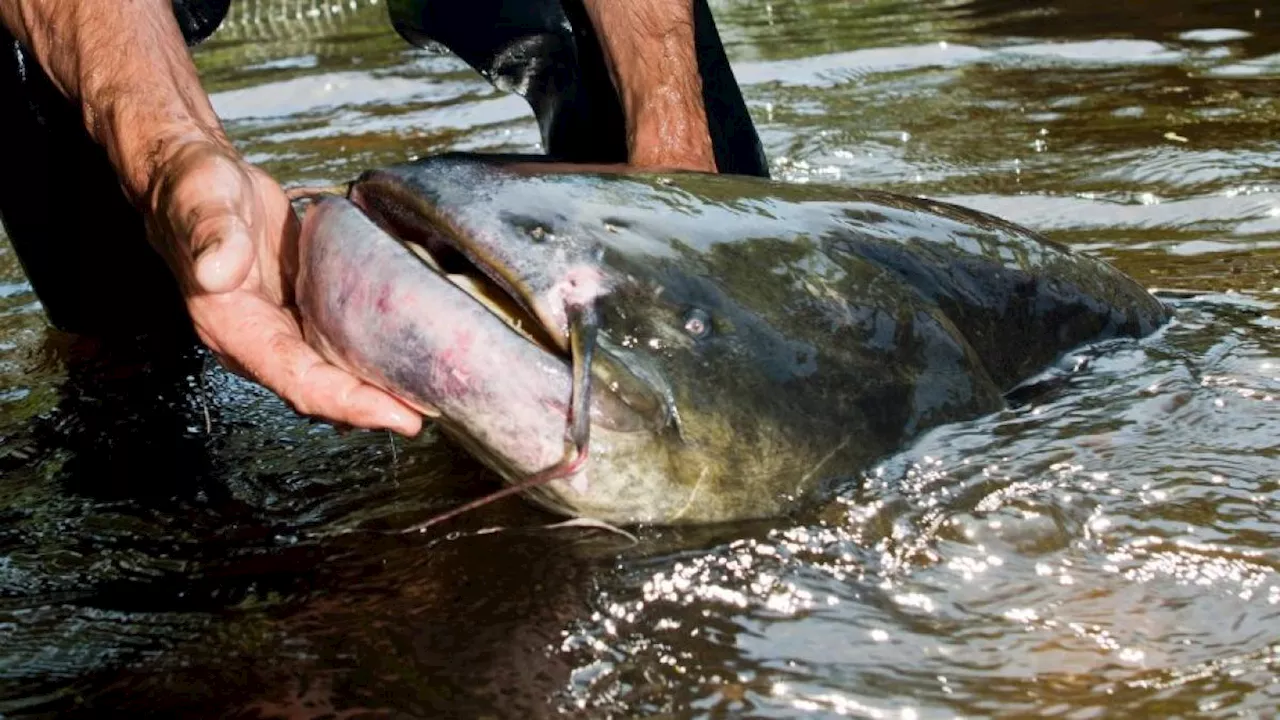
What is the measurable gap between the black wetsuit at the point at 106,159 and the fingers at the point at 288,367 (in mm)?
1559

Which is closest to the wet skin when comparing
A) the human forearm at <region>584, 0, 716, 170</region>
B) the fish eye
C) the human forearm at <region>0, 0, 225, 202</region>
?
the fish eye

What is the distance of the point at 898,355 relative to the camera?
7.88 ft

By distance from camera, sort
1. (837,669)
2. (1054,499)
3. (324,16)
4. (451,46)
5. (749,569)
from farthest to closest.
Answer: (324,16) < (451,46) < (1054,499) < (749,569) < (837,669)

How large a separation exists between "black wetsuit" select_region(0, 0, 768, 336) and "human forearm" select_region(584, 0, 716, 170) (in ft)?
1.22

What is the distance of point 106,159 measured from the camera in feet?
12.5

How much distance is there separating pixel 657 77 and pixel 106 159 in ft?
4.74

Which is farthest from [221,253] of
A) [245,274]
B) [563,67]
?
[563,67]

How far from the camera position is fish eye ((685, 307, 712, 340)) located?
2.18m

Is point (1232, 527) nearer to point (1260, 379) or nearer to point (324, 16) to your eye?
point (1260, 379)

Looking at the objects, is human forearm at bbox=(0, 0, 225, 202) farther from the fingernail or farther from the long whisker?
the long whisker

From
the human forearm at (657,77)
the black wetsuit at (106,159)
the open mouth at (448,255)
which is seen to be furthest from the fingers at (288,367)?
the black wetsuit at (106,159)

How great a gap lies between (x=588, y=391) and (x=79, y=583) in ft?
3.09

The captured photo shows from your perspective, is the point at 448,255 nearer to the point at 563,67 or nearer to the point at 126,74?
the point at 126,74

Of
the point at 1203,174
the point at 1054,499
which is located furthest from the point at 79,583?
the point at 1203,174
